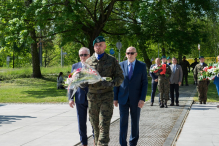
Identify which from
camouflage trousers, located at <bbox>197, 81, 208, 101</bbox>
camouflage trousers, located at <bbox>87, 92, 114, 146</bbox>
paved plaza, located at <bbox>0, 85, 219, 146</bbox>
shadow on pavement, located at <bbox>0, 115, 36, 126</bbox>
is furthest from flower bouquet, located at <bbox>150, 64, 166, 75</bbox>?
camouflage trousers, located at <bbox>87, 92, 114, 146</bbox>

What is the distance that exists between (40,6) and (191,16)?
11059 millimetres

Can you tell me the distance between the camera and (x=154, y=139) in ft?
22.9

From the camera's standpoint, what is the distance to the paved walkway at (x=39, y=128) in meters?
6.90

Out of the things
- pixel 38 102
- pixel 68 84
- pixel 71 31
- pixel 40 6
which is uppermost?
pixel 40 6

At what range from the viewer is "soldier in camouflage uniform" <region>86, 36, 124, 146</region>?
512 cm

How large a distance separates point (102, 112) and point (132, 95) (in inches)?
40.0

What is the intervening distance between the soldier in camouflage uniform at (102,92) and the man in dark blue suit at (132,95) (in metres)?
0.74

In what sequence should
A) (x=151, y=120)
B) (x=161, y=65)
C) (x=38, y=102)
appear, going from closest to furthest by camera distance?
(x=151, y=120), (x=161, y=65), (x=38, y=102)

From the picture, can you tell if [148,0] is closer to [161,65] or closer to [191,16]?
[191,16]

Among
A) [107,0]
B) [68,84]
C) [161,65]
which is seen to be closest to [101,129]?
[68,84]

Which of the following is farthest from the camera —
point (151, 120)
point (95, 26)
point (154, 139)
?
point (95, 26)

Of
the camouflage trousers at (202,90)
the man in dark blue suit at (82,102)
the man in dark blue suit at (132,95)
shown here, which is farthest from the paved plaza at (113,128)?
the camouflage trousers at (202,90)

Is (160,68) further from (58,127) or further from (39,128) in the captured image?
(39,128)

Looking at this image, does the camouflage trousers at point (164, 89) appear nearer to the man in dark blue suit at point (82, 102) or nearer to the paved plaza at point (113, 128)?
the paved plaza at point (113, 128)
